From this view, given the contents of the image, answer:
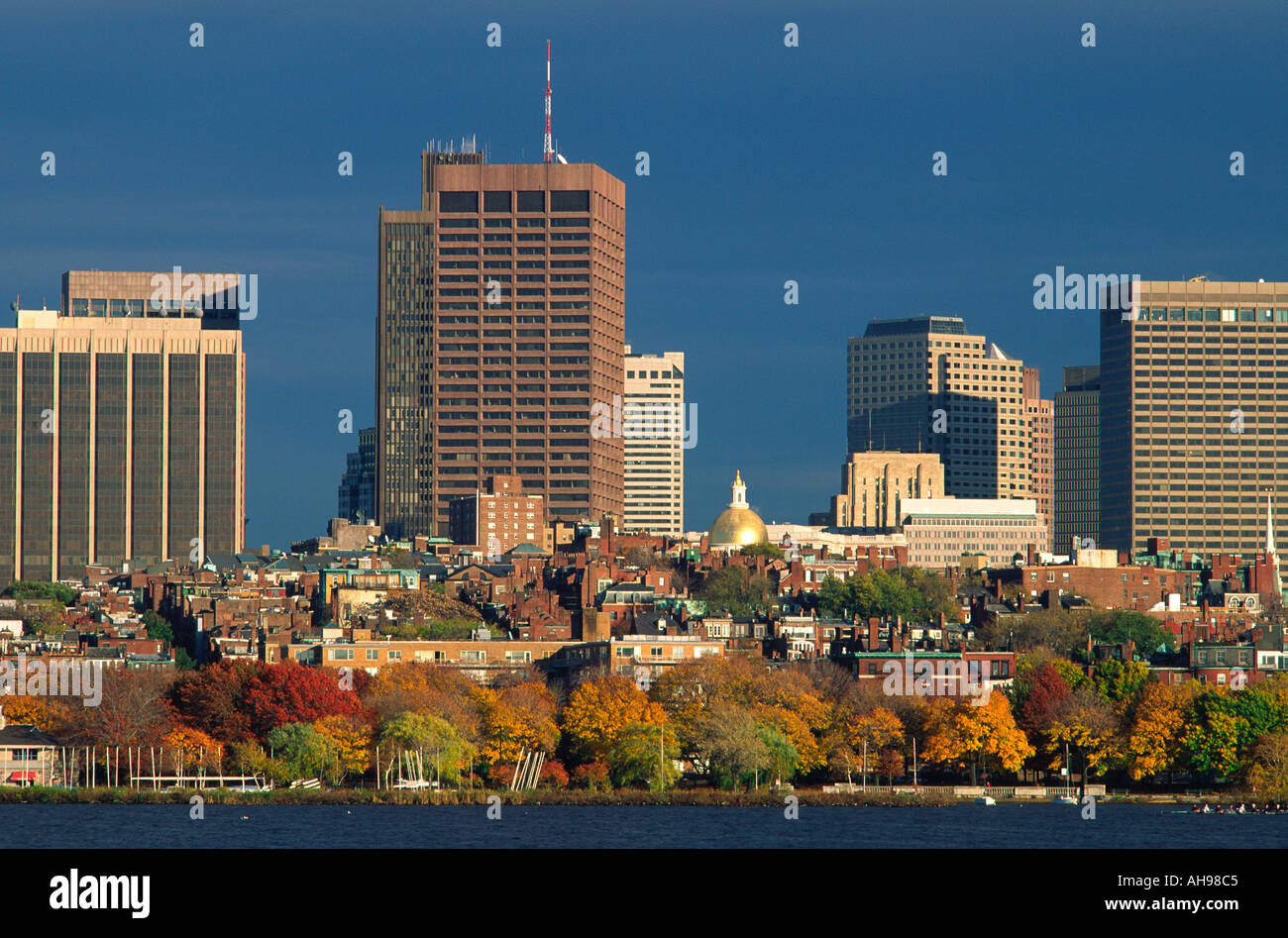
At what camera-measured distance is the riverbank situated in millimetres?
109625

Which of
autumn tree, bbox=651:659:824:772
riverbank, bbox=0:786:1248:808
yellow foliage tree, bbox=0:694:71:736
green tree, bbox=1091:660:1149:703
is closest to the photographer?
riverbank, bbox=0:786:1248:808

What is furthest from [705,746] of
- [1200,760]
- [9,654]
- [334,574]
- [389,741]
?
[334,574]

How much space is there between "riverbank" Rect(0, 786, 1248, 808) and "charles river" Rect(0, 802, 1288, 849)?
220cm

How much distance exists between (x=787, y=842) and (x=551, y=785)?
38.4 meters

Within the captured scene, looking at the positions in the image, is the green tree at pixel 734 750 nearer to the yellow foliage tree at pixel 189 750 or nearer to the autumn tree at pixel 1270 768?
the autumn tree at pixel 1270 768

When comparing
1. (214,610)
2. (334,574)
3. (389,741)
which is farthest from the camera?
(334,574)

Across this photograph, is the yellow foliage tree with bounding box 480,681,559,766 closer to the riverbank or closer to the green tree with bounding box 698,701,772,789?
the riverbank

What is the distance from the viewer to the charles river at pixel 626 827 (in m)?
82.8

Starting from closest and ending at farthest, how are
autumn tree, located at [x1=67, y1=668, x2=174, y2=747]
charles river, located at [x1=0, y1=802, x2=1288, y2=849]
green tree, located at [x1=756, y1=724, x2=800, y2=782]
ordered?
charles river, located at [x1=0, y1=802, x2=1288, y2=849], green tree, located at [x1=756, y1=724, x2=800, y2=782], autumn tree, located at [x1=67, y1=668, x2=174, y2=747]

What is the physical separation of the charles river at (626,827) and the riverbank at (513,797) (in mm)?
2195

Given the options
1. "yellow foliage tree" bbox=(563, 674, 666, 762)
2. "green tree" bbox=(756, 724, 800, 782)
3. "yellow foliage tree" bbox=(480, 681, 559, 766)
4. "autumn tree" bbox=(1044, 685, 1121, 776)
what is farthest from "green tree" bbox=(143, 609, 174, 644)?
"autumn tree" bbox=(1044, 685, 1121, 776)

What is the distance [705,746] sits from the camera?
392 feet
